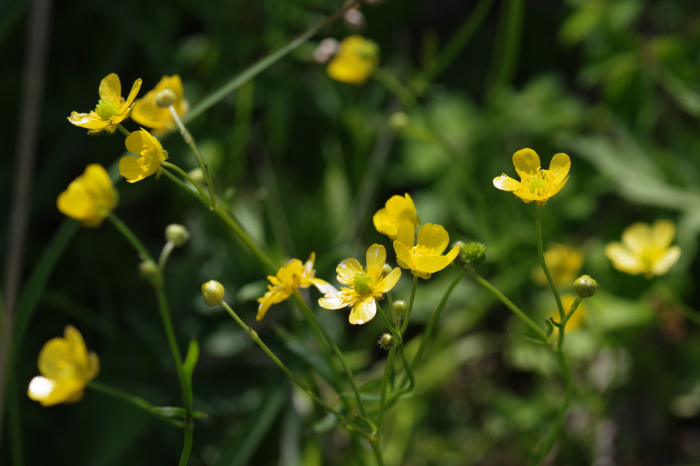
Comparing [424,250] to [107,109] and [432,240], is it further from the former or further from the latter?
[107,109]

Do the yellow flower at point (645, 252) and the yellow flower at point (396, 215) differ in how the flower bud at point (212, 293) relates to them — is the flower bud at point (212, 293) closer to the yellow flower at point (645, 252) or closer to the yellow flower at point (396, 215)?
the yellow flower at point (396, 215)

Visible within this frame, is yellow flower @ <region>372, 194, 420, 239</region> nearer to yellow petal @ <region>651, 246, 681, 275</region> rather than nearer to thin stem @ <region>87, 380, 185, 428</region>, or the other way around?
thin stem @ <region>87, 380, 185, 428</region>

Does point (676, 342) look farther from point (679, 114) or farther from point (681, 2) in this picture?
point (681, 2)

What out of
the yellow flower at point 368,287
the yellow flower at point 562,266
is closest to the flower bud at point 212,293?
the yellow flower at point 368,287

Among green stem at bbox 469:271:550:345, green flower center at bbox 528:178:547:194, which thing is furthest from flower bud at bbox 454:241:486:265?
green flower center at bbox 528:178:547:194

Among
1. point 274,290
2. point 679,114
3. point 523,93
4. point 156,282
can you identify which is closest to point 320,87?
point 523,93

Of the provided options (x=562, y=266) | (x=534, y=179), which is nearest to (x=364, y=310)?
(x=534, y=179)
